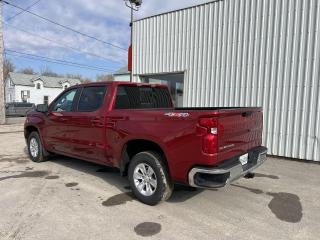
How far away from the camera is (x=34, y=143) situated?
7699mm

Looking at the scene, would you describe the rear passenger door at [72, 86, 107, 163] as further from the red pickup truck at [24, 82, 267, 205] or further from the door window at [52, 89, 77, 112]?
the door window at [52, 89, 77, 112]

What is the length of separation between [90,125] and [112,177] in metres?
1.32

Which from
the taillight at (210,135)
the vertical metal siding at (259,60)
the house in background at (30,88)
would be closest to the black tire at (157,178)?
the taillight at (210,135)

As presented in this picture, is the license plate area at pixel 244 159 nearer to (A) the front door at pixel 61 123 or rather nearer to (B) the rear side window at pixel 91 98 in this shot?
(B) the rear side window at pixel 91 98

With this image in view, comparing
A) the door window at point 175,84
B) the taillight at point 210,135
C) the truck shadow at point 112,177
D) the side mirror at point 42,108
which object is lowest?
the truck shadow at point 112,177

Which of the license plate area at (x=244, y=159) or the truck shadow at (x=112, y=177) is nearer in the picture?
the license plate area at (x=244, y=159)

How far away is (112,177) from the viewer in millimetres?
6344

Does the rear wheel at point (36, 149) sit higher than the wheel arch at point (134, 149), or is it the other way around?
the wheel arch at point (134, 149)

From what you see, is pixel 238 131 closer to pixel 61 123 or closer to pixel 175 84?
pixel 61 123

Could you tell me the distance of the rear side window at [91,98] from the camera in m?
5.65

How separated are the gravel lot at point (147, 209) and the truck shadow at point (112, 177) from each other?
0.02 m

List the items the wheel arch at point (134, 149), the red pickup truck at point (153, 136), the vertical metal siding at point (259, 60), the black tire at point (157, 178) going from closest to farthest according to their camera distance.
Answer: the red pickup truck at point (153, 136), the black tire at point (157, 178), the wheel arch at point (134, 149), the vertical metal siding at point (259, 60)

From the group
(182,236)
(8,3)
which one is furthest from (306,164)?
(8,3)

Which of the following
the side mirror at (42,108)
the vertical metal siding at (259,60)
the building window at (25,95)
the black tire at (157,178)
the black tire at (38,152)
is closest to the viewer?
the black tire at (157,178)
